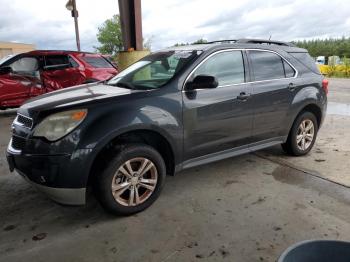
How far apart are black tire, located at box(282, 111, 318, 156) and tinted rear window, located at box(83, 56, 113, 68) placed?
5.86m

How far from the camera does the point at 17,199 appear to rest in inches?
152

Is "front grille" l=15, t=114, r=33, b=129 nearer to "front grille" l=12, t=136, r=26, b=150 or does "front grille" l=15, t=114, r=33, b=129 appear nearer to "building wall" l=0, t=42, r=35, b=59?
"front grille" l=12, t=136, r=26, b=150

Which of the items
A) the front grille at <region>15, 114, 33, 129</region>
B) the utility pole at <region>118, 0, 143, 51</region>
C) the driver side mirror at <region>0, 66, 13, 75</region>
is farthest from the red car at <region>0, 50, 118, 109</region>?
the front grille at <region>15, 114, 33, 129</region>

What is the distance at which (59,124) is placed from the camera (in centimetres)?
312

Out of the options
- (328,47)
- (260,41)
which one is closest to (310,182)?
(260,41)

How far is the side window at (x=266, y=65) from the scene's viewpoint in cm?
437

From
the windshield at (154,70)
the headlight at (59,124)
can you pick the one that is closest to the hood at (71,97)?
the headlight at (59,124)

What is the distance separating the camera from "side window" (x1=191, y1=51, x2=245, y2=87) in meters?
3.96

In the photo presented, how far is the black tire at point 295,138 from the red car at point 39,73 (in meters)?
5.04

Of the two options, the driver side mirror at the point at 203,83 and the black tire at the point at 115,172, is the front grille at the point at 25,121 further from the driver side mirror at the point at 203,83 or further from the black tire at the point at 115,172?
the driver side mirror at the point at 203,83

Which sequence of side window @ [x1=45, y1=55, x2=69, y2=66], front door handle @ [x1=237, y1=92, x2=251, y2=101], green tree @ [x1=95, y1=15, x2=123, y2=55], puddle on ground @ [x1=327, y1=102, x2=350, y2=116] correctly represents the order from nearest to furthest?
front door handle @ [x1=237, y1=92, x2=251, y2=101] < puddle on ground @ [x1=327, y1=102, x2=350, y2=116] < side window @ [x1=45, y1=55, x2=69, y2=66] < green tree @ [x1=95, y1=15, x2=123, y2=55]

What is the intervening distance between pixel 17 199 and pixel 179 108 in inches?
79.7

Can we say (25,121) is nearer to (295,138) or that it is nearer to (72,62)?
(295,138)

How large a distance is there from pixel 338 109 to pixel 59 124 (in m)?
8.06
